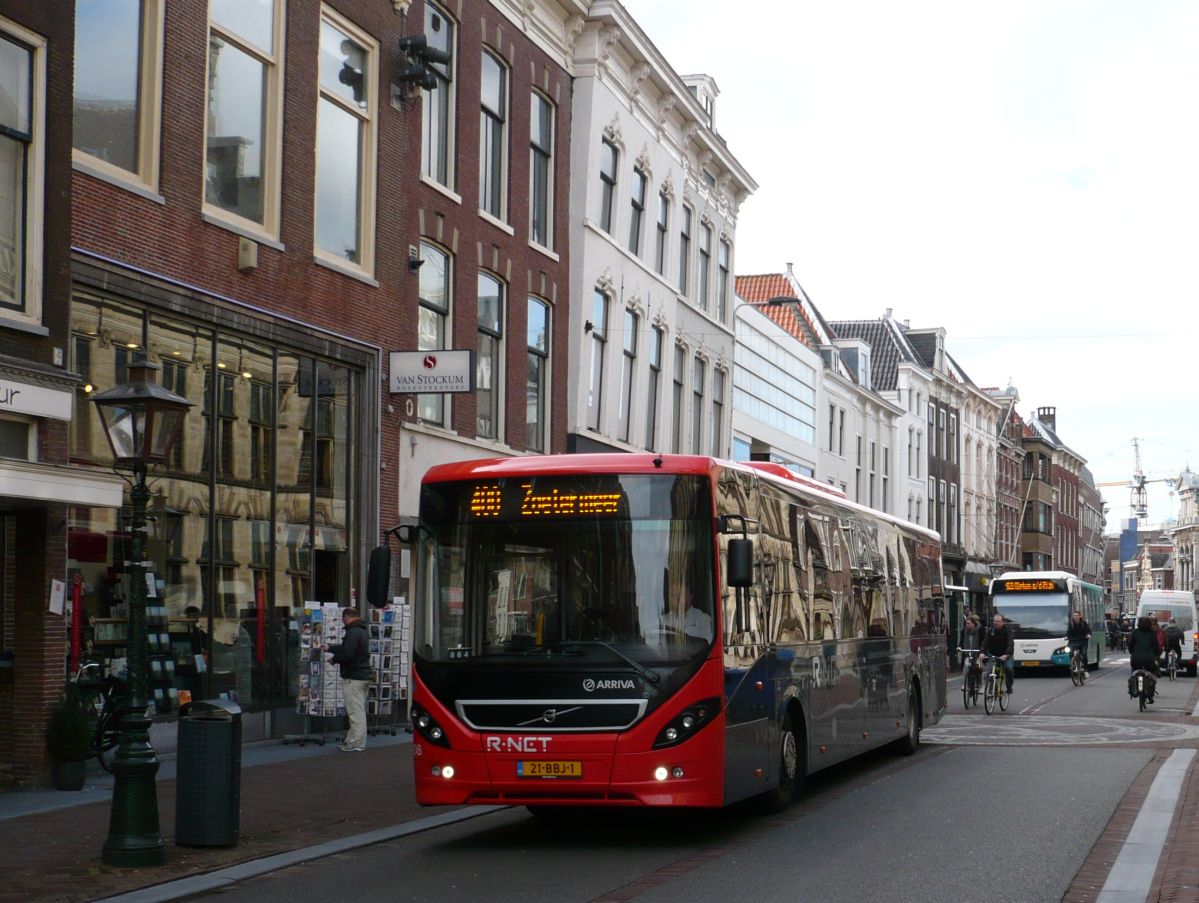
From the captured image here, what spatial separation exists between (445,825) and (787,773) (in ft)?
9.27

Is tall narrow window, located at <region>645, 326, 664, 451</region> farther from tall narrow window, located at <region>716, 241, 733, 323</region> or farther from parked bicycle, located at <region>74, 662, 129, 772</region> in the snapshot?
parked bicycle, located at <region>74, 662, 129, 772</region>

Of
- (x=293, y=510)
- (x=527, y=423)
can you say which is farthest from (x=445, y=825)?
(x=527, y=423)

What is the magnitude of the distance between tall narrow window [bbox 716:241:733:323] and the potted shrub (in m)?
27.7

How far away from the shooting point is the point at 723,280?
4162cm

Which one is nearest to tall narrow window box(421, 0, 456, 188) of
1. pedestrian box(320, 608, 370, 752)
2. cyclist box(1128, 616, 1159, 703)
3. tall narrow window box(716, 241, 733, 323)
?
pedestrian box(320, 608, 370, 752)

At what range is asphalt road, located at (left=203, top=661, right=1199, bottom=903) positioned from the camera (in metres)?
9.79

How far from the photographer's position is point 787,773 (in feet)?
44.9

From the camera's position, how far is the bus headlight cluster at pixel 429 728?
11.8 meters

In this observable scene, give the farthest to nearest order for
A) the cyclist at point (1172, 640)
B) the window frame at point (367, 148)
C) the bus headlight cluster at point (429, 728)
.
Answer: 1. the cyclist at point (1172, 640)
2. the window frame at point (367, 148)
3. the bus headlight cluster at point (429, 728)

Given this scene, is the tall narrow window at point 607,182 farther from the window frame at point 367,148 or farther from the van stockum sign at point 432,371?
the van stockum sign at point 432,371

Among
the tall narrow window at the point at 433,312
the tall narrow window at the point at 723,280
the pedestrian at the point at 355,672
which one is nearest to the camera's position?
the pedestrian at the point at 355,672

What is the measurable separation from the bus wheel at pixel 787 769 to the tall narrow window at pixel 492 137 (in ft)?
46.1

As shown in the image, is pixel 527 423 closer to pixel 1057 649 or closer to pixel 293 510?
pixel 293 510

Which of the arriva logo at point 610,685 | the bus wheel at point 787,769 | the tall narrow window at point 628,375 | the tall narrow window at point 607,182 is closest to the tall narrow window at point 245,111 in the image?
the bus wheel at point 787,769
